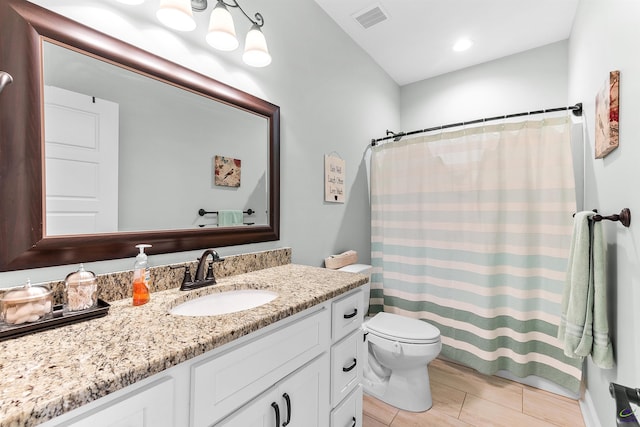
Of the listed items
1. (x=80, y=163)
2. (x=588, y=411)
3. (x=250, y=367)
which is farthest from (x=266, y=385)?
(x=588, y=411)

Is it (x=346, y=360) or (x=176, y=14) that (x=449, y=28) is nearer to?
(x=176, y=14)

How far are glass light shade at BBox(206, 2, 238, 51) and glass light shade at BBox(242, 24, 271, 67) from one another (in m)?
0.14

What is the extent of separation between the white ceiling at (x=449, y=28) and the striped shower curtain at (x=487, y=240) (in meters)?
0.82

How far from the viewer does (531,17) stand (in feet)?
6.60

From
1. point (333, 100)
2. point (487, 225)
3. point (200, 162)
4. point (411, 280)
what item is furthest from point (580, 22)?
point (200, 162)

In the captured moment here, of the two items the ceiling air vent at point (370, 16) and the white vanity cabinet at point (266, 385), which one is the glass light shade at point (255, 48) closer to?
the ceiling air vent at point (370, 16)

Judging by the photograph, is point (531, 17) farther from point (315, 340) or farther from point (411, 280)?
point (315, 340)

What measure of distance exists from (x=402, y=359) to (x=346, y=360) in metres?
0.62

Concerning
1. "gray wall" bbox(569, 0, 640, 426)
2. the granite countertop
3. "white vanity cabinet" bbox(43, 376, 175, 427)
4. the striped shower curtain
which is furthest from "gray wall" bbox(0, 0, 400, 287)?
"gray wall" bbox(569, 0, 640, 426)

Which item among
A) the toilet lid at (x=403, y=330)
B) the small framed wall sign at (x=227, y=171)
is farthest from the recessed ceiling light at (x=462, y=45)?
the toilet lid at (x=403, y=330)

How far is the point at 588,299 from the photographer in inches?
47.9

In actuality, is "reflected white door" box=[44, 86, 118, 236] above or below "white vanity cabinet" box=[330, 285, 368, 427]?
above

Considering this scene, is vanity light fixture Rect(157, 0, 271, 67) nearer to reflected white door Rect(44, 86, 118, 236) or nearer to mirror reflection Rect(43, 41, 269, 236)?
mirror reflection Rect(43, 41, 269, 236)

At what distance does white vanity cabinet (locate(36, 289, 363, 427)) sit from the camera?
1.88 ft
